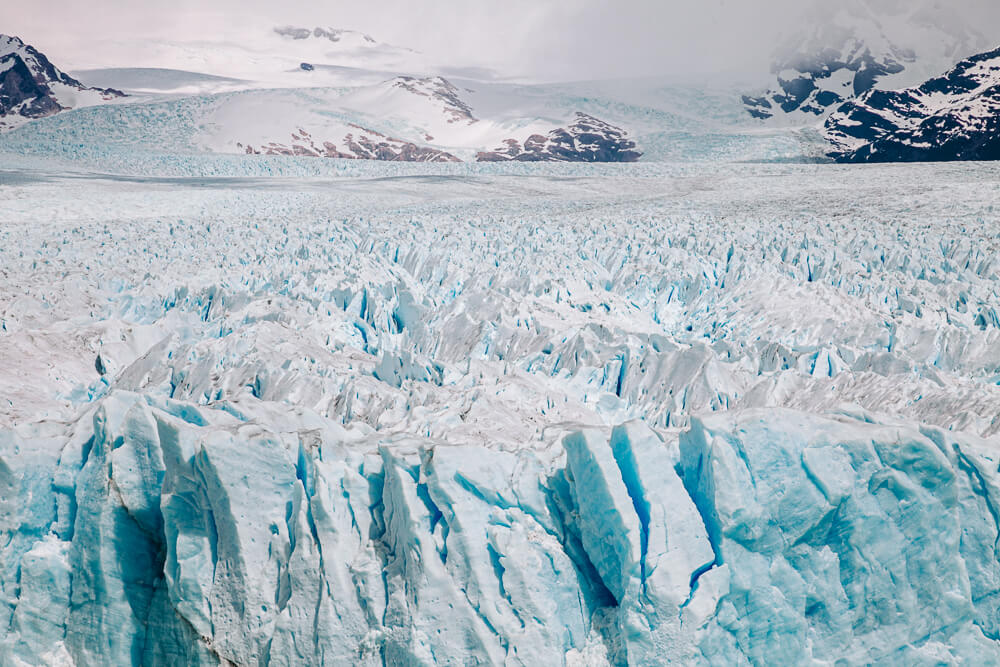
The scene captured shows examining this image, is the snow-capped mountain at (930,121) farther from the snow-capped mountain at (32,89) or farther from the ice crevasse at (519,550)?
the snow-capped mountain at (32,89)

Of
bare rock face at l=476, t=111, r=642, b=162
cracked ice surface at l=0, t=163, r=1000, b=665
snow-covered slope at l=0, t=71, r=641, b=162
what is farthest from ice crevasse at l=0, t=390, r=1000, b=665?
bare rock face at l=476, t=111, r=642, b=162

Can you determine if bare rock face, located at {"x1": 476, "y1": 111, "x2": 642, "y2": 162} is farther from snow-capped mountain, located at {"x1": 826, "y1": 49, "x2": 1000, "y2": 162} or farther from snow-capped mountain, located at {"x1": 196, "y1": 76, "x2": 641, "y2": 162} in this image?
snow-capped mountain, located at {"x1": 826, "y1": 49, "x2": 1000, "y2": 162}

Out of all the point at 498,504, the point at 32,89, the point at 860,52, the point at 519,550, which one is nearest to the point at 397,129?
the point at 32,89

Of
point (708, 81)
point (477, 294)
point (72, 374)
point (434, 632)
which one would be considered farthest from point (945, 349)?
point (708, 81)

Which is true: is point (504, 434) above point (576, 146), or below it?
below

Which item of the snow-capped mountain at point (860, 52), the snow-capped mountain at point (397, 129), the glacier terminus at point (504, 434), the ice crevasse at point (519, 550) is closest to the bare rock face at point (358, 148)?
the snow-capped mountain at point (397, 129)

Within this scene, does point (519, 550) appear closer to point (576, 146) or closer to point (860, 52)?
point (576, 146)

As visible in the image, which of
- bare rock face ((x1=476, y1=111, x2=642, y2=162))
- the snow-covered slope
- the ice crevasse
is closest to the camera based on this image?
the ice crevasse
